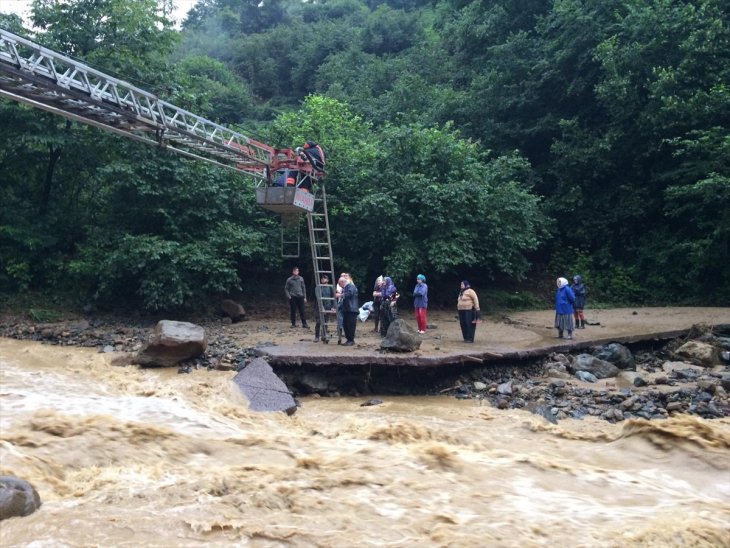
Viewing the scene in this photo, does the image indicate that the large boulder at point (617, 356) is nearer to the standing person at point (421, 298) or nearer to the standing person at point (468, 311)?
the standing person at point (468, 311)

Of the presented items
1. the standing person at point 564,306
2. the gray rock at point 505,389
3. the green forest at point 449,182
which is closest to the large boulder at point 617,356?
the standing person at point 564,306

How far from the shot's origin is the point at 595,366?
13.2 metres

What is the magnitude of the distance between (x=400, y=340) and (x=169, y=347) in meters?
4.77

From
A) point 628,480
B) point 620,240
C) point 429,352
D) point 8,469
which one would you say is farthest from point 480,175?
point 8,469

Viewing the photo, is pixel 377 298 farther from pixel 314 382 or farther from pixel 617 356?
pixel 617 356

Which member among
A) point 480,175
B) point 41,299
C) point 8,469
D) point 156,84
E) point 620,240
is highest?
point 156,84

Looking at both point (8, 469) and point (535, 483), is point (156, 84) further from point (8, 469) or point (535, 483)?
point (535, 483)

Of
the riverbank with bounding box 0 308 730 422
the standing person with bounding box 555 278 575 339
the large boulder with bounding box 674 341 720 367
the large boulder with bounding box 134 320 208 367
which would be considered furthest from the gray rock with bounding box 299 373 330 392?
the large boulder with bounding box 674 341 720 367

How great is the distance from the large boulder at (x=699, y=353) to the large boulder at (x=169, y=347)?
432 inches

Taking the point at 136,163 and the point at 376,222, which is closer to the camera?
the point at 136,163

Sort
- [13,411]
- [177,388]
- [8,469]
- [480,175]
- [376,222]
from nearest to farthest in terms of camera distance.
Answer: [8,469] < [13,411] < [177,388] < [376,222] < [480,175]

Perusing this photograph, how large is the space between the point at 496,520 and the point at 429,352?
7.05 m

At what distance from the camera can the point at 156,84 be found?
19.9 m

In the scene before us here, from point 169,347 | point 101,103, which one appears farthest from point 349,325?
point 101,103
